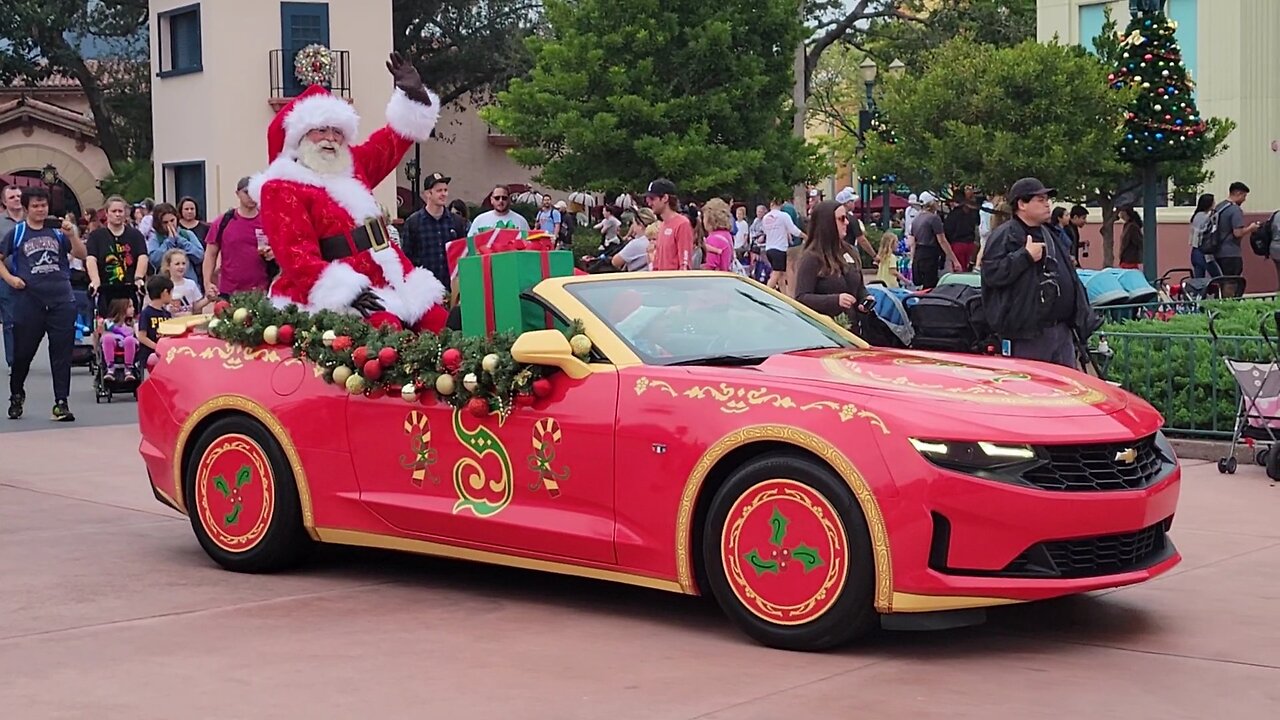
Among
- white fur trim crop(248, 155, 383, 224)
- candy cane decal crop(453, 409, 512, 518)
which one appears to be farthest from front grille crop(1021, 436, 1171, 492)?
white fur trim crop(248, 155, 383, 224)

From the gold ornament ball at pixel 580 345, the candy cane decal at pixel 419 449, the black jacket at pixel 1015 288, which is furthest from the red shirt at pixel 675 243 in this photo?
the gold ornament ball at pixel 580 345

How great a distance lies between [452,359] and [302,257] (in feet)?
5.23

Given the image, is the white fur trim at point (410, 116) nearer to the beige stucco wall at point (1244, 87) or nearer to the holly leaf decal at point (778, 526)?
the holly leaf decal at point (778, 526)

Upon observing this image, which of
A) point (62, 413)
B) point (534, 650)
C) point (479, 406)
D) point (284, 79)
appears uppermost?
point (284, 79)

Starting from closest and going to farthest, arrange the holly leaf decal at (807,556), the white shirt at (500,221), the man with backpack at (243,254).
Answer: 1. the holly leaf decal at (807,556)
2. the man with backpack at (243,254)
3. the white shirt at (500,221)

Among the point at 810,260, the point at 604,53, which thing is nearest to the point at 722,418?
the point at 810,260

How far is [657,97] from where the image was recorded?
Result: 37.2 m

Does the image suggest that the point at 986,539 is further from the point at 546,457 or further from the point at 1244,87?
the point at 1244,87

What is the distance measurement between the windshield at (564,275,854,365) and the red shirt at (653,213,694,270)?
293 inches

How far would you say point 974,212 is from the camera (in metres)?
23.2

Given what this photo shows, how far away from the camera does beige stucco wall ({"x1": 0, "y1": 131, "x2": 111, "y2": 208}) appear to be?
4941 centimetres

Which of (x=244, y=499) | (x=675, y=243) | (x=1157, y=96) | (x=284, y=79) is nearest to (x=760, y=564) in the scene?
(x=244, y=499)

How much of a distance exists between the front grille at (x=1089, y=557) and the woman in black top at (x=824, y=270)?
4427 millimetres

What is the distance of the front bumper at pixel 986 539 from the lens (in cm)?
638
